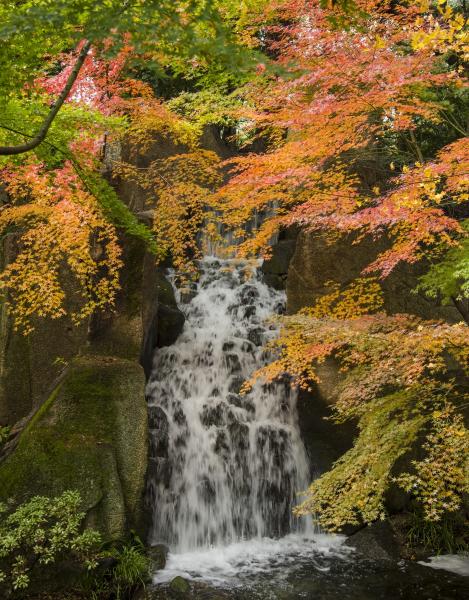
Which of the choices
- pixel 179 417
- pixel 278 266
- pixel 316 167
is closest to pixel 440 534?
pixel 179 417

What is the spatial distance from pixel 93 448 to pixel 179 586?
92.9 inches

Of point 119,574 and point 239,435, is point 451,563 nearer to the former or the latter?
point 239,435

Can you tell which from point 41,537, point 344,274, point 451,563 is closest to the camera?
point 41,537

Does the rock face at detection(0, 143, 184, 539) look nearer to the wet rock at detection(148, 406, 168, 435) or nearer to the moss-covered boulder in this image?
the moss-covered boulder

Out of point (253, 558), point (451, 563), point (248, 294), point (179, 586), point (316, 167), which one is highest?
point (316, 167)

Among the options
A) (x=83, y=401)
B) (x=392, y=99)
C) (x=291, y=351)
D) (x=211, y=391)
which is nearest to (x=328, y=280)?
(x=291, y=351)

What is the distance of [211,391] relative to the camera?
11.1 metres

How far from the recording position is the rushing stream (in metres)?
7.50

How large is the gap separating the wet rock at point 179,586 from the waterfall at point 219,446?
5.33ft

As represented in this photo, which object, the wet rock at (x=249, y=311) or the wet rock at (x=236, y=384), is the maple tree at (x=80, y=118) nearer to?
the wet rock at (x=236, y=384)

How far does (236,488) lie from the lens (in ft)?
31.8

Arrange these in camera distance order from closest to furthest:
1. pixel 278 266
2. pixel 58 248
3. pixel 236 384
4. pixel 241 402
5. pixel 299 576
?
pixel 299 576
pixel 58 248
pixel 241 402
pixel 236 384
pixel 278 266

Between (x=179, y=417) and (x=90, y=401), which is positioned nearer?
(x=90, y=401)

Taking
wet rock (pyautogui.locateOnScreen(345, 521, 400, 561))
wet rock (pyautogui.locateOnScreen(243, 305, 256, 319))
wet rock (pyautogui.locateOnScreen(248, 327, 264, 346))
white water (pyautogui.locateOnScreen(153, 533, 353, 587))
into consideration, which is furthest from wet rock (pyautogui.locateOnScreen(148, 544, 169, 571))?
wet rock (pyautogui.locateOnScreen(243, 305, 256, 319))
